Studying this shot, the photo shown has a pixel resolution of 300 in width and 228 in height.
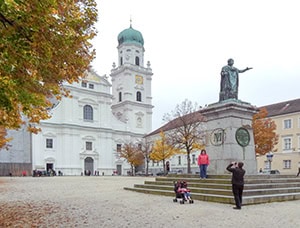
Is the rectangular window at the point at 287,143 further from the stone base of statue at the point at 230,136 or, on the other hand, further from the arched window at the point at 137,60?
the arched window at the point at 137,60

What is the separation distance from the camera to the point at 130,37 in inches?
2965

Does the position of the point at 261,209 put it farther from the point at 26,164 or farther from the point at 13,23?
the point at 26,164

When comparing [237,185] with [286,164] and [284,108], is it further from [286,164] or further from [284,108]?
[284,108]

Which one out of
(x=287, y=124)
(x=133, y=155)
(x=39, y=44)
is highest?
(x=287, y=124)

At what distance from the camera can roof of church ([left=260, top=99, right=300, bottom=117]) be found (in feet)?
159

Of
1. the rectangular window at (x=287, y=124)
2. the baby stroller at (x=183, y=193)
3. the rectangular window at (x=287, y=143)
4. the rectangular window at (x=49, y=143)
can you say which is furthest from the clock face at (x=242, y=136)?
the rectangular window at (x=49, y=143)

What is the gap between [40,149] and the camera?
55.9 metres

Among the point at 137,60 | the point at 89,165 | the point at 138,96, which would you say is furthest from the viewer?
the point at 137,60

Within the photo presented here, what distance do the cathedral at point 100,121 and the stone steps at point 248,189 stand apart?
44.7 metres

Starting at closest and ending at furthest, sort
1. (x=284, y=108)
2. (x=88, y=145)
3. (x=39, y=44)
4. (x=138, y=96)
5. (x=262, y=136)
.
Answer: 1. (x=39, y=44)
2. (x=262, y=136)
3. (x=284, y=108)
4. (x=88, y=145)
5. (x=138, y=96)

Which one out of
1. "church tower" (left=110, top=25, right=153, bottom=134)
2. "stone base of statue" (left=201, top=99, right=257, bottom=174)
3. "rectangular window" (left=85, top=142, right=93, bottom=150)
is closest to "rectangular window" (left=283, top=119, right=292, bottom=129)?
"church tower" (left=110, top=25, right=153, bottom=134)

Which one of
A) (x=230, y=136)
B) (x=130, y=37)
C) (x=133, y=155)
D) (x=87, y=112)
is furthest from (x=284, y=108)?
(x=230, y=136)

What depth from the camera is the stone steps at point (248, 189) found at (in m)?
11.2

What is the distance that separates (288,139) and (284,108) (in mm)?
5192
